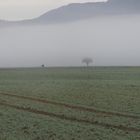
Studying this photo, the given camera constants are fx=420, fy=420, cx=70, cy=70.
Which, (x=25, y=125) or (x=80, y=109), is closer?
(x=25, y=125)

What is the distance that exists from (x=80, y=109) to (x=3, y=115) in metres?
9.04

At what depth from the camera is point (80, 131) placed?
35156mm

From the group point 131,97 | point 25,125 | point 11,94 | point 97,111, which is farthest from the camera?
point 11,94

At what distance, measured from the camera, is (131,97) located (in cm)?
5725

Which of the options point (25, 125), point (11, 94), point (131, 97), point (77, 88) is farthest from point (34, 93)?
point (25, 125)

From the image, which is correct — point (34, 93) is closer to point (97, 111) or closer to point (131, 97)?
point (131, 97)

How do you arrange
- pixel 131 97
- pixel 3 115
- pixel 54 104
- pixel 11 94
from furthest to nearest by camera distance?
pixel 11 94 < pixel 131 97 < pixel 54 104 < pixel 3 115

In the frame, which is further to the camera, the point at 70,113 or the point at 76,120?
the point at 70,113

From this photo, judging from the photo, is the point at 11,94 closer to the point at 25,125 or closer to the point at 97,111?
the point at 97,111

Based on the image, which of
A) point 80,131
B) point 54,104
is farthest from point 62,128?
point 54,104

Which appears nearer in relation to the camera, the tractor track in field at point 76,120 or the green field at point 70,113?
the green field at point 70,113

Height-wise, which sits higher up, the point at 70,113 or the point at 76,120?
the point at 70,113

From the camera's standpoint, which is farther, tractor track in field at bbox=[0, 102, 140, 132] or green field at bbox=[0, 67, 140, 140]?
tractor track in field at bbox=[0, 102, 140, 132]

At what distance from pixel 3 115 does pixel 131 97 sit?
21045 mm
